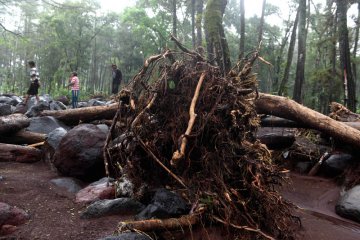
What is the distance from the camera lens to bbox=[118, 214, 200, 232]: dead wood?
363cm

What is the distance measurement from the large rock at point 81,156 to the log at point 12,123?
94.3 inches

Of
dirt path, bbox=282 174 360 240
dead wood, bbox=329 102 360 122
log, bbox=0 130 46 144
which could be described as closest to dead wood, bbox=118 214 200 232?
dirt path, bbox=282 174 360 240

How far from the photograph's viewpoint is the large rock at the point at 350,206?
5.64 metres

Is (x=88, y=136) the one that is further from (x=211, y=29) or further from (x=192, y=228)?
(x=211, y=29)

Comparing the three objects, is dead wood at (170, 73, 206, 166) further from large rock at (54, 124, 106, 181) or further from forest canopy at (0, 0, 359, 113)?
forest canopy at (0, 0, 359, 113)

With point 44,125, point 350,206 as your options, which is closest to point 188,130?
point 350,206

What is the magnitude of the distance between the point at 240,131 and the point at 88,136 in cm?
304

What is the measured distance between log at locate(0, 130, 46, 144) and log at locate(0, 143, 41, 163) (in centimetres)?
76

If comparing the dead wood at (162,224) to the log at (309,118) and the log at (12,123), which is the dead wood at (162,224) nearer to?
the log at (309,118)

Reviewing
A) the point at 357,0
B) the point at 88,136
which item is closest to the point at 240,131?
the point at 88,136

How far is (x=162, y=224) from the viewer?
3859mm

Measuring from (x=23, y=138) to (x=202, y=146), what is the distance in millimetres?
5646

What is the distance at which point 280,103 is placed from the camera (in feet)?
23.2

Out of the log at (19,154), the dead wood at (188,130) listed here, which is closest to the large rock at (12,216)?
the dead wood at (188,130)
